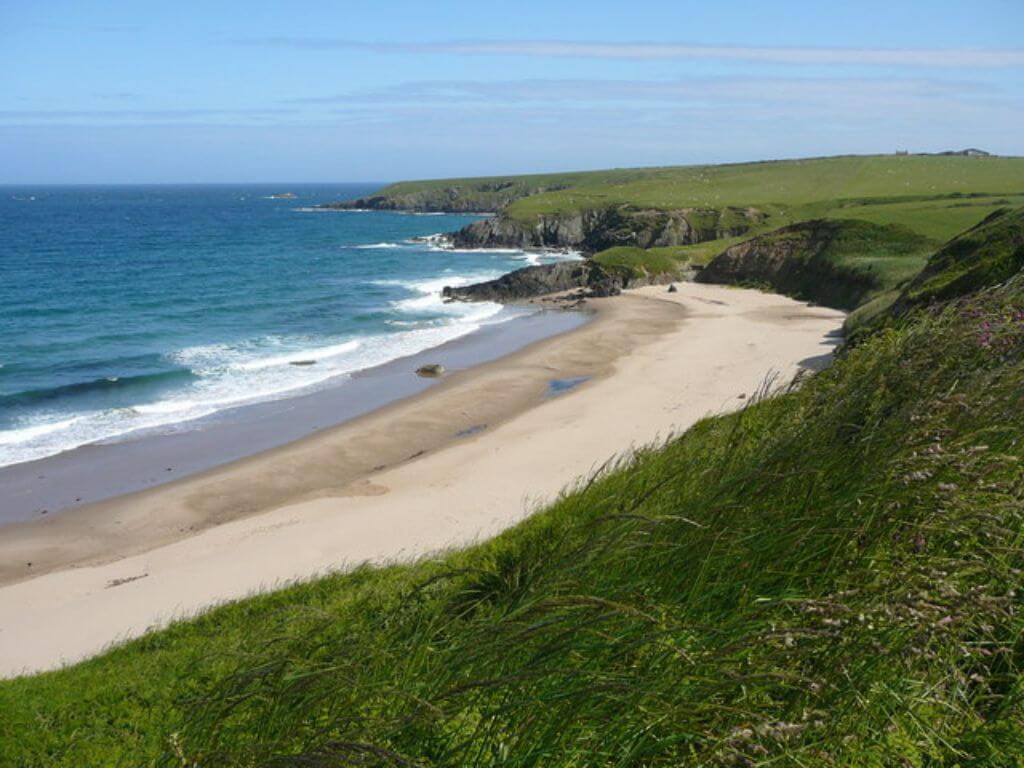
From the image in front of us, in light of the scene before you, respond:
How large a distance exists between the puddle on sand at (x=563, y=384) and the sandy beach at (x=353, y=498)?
180mm

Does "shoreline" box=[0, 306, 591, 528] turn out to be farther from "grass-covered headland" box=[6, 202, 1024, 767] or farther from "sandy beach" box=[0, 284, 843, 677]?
"grass-covered headland" box=[6, 202, 1024, 767]

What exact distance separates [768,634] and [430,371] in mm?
31914

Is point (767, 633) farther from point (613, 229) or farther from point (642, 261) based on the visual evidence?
point (613, 229)

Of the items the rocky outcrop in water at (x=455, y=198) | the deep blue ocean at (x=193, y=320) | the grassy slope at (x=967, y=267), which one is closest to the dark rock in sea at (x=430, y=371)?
the deep blue ocean at (x=193, y=320)

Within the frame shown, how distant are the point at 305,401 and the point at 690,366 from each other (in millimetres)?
14287

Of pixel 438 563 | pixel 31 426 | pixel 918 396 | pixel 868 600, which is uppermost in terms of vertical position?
pixel 918 396

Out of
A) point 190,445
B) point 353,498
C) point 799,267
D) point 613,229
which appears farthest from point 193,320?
point 613,229

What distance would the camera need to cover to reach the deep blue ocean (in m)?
30.0

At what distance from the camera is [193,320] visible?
46.7 meters

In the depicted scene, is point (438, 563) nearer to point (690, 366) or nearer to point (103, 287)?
point (690, 366)

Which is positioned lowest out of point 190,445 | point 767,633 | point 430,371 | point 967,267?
point 190,445

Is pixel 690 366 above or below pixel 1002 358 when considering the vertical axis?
below

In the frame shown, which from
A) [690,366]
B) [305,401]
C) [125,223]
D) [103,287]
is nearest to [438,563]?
[305,401]

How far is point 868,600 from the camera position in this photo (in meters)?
3.03
